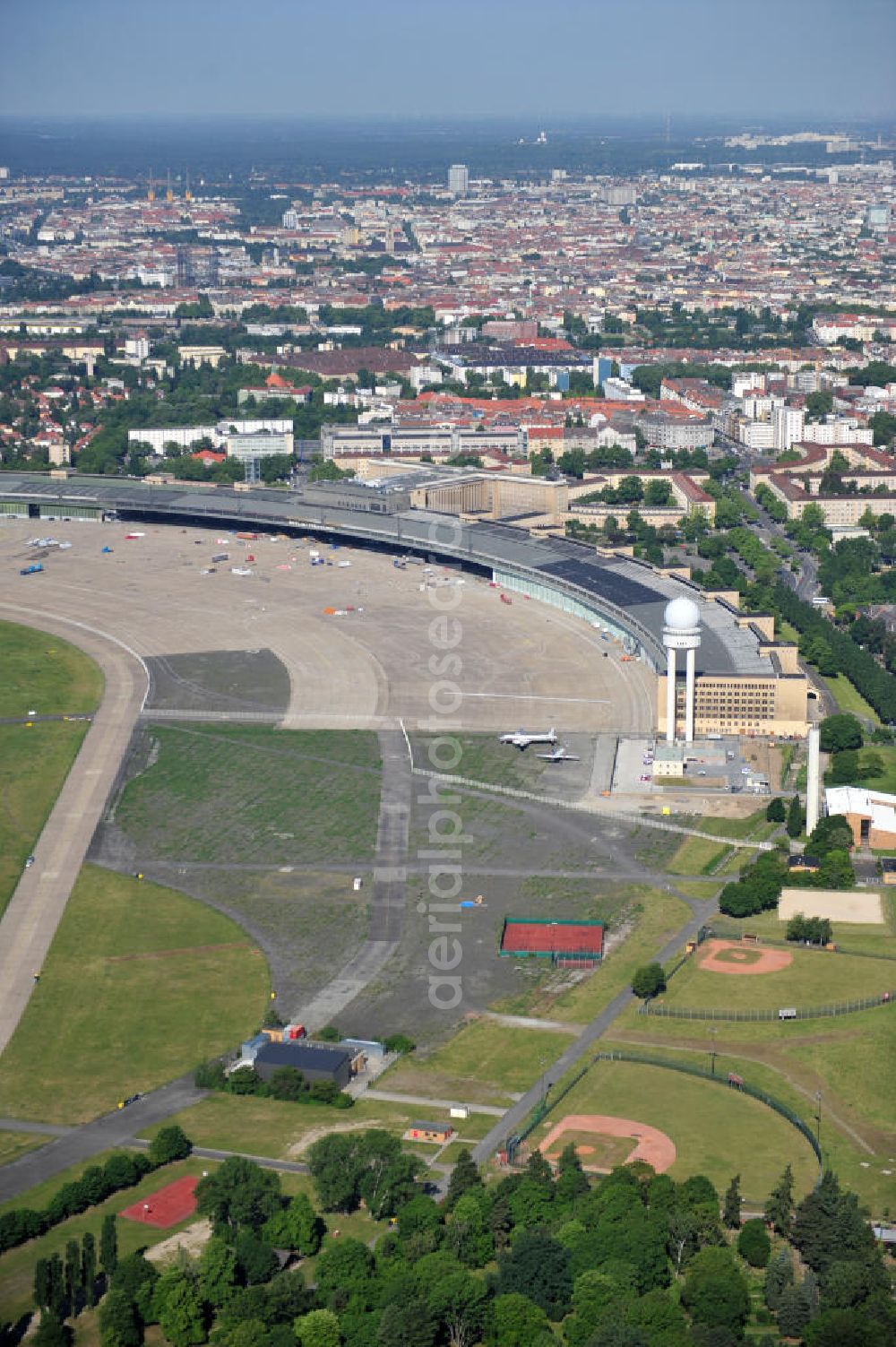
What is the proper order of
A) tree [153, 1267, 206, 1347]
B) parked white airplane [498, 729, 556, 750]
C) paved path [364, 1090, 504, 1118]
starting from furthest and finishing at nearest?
parked white airplane [498, 729, 556, 750], paved path [364, 1090, 504, 1118], tree [153, 1267, 206, 1347]

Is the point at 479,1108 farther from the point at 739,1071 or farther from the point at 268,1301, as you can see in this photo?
the point at 268,1301

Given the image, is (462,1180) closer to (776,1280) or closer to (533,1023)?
(776,1280)

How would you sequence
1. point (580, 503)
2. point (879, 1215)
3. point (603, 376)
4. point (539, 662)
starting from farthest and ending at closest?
1. point (603, 376)
2. point (580, 503)
3. point (539, 662)
4. point (879, 1215)

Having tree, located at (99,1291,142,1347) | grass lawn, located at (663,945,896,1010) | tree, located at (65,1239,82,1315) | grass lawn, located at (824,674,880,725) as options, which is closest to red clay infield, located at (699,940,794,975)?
grass lawn, located at (663,945,896,1010)

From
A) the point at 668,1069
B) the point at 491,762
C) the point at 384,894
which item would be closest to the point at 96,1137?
the point at 668,1069

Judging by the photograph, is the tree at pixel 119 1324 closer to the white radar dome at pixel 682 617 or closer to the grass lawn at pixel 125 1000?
the grass lawn at pixel 125 1000

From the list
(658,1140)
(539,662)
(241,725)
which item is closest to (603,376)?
(539,662)

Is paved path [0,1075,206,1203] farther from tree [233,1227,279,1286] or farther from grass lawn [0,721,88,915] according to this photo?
grass lawn [0,721,88,915]
